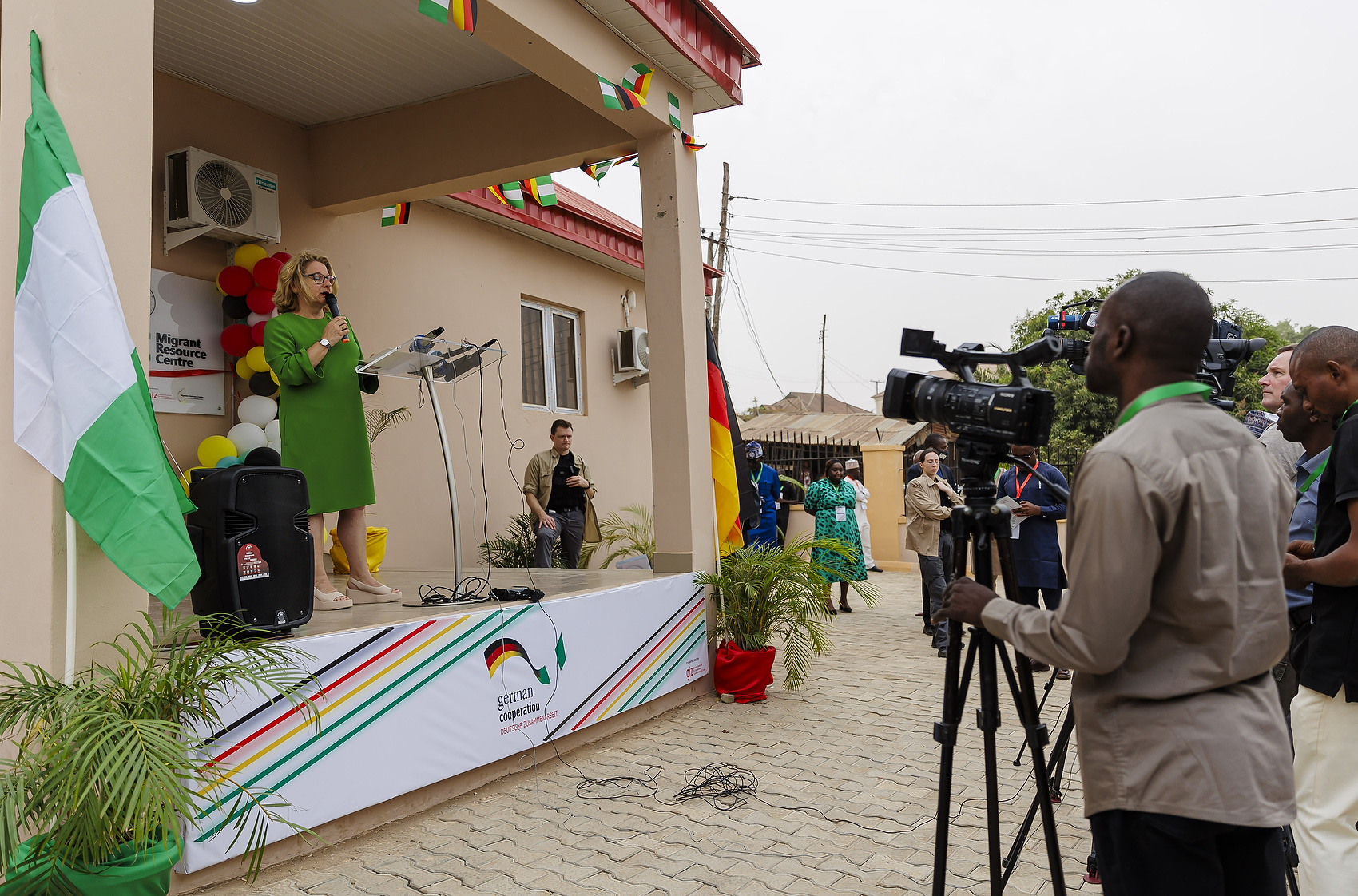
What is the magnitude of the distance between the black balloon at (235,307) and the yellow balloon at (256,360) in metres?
0.32

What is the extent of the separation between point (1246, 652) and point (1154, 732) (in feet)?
0.74

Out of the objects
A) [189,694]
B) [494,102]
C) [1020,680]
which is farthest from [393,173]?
[1020,680]

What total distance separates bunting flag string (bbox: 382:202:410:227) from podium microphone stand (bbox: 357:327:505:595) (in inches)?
119

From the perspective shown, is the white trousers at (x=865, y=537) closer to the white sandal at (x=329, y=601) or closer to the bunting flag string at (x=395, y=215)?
the bunting flag string at (x=395, y=215)

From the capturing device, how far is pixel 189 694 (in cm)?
272

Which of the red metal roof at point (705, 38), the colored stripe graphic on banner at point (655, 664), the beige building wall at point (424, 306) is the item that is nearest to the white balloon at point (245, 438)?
the beige building wall at point (424, 306)

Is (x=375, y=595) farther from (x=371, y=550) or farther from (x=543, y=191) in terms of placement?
(x=543, y=191)

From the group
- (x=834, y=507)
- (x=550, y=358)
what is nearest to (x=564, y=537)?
(x=550, y=358)

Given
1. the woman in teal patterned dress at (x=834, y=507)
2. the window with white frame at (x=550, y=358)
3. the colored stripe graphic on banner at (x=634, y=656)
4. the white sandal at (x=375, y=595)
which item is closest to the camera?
the colored stripe graphic on banner at (x=634, y=656)

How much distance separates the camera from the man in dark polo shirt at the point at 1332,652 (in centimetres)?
246

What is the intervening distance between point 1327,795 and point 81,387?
3.90 metres

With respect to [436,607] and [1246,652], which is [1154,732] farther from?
[436,607]

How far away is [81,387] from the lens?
2.70 metres

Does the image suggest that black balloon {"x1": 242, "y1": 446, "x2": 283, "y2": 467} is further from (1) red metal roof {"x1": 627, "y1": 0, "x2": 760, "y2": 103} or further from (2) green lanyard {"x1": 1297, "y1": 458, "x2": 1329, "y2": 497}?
(2) green lanyard {"x1": 1297, "y1": 458, "x2": 1329, "y2": 497}
